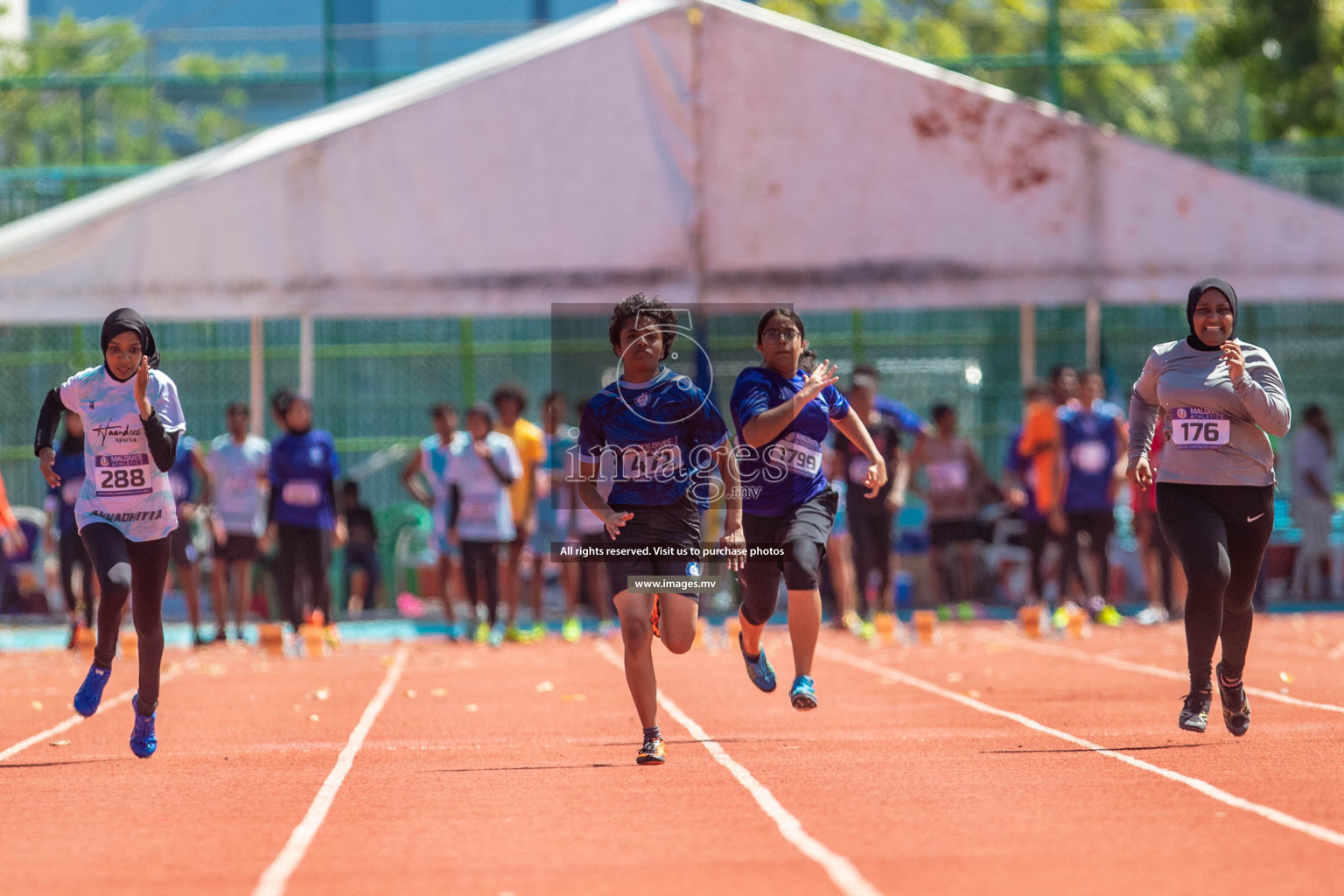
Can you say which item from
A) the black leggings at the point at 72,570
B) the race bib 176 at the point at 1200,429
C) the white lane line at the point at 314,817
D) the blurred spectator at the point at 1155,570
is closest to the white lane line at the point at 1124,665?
the blurred spectator at the point at 1155,570

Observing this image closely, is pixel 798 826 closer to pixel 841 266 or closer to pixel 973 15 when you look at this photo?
pixel 841 266

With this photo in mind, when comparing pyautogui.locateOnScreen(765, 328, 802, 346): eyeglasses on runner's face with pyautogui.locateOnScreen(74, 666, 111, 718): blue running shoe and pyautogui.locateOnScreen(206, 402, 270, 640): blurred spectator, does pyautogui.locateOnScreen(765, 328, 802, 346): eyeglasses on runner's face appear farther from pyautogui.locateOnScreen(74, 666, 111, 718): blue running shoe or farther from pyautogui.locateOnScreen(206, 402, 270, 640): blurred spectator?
pyautogui.locateOnScreen(206, 402, 270, 640): blurred spectator

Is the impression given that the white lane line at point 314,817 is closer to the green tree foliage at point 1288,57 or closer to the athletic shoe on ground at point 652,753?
the athletic shoe on ground at point 652,753

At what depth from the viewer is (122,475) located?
28.1 ft

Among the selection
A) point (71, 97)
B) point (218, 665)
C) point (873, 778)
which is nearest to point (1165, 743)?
point (873, 778)

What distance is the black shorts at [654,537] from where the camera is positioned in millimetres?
7867

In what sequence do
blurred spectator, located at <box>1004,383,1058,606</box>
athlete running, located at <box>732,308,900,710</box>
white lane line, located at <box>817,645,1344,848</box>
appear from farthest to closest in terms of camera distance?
blurred spectator, located at <box>1004,383,1058,606</box>, athlete running, located at <box>732,308,900,710</box>, white lane line, located at <box>817,645,1344,848</box>

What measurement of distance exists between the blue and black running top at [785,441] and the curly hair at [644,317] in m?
0.70

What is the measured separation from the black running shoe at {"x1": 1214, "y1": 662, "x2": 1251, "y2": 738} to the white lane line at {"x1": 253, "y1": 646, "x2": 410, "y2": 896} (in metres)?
3.76

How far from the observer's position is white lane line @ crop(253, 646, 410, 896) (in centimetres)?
551

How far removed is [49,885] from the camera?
5535 mm

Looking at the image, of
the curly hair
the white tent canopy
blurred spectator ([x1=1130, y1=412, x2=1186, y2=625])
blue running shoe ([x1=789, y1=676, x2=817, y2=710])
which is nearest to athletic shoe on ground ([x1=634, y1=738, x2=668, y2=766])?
blue running shoe ([x1=789, y1=676, x2=817, y2=710])

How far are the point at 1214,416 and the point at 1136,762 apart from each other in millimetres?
1629

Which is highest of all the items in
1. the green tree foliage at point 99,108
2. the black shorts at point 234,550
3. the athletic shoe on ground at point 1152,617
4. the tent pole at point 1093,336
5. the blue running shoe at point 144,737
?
the green tree foliage at point 99,108
